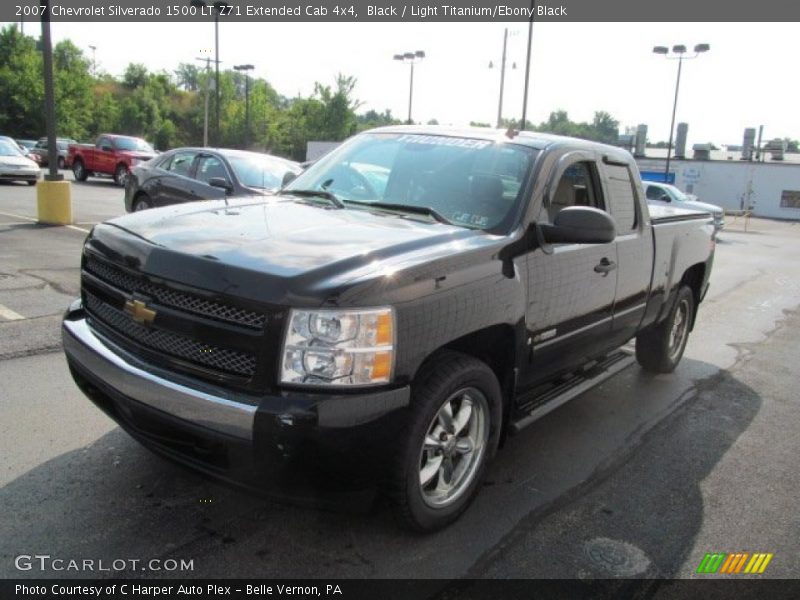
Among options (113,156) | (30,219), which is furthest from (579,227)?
(113,156)

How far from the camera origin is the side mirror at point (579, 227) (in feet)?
11.4

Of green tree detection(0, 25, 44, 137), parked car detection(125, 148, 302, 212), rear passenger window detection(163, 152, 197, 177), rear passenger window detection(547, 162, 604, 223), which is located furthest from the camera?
green tree detection(0, 25, 44, 137)

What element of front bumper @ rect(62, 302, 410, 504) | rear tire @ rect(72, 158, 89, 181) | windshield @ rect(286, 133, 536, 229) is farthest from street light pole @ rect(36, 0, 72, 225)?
rear tire @ rect(72, 158, 89, 181)

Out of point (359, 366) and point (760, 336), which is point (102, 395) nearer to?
point (359, 366)

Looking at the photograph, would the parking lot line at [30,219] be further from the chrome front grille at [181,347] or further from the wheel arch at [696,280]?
the wheel arch at [696,280]

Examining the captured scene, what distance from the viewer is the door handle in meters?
4.18

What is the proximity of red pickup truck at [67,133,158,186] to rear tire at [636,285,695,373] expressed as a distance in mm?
22861

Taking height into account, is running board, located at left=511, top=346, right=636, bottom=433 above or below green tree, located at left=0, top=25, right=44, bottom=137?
below

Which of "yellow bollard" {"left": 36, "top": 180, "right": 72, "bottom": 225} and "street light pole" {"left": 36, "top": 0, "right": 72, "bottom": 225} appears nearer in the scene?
"street light pole" {"left": 36, "top": 0, "right": 72, "bottom": 225}

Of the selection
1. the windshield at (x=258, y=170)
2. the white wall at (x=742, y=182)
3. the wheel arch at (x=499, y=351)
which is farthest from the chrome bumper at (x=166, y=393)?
the white wall at (x=742, y=182)

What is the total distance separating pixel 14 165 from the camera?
21.0 m

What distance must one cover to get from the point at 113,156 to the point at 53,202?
14752 mm

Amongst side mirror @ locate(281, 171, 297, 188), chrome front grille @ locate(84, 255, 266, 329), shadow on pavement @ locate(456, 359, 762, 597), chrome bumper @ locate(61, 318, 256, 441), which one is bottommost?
shadow on pavement @ locate(456, 359, 762, 597)

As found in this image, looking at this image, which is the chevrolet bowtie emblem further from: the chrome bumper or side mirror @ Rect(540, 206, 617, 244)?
side mirror @ Rect(540, 206, 617, 244)
